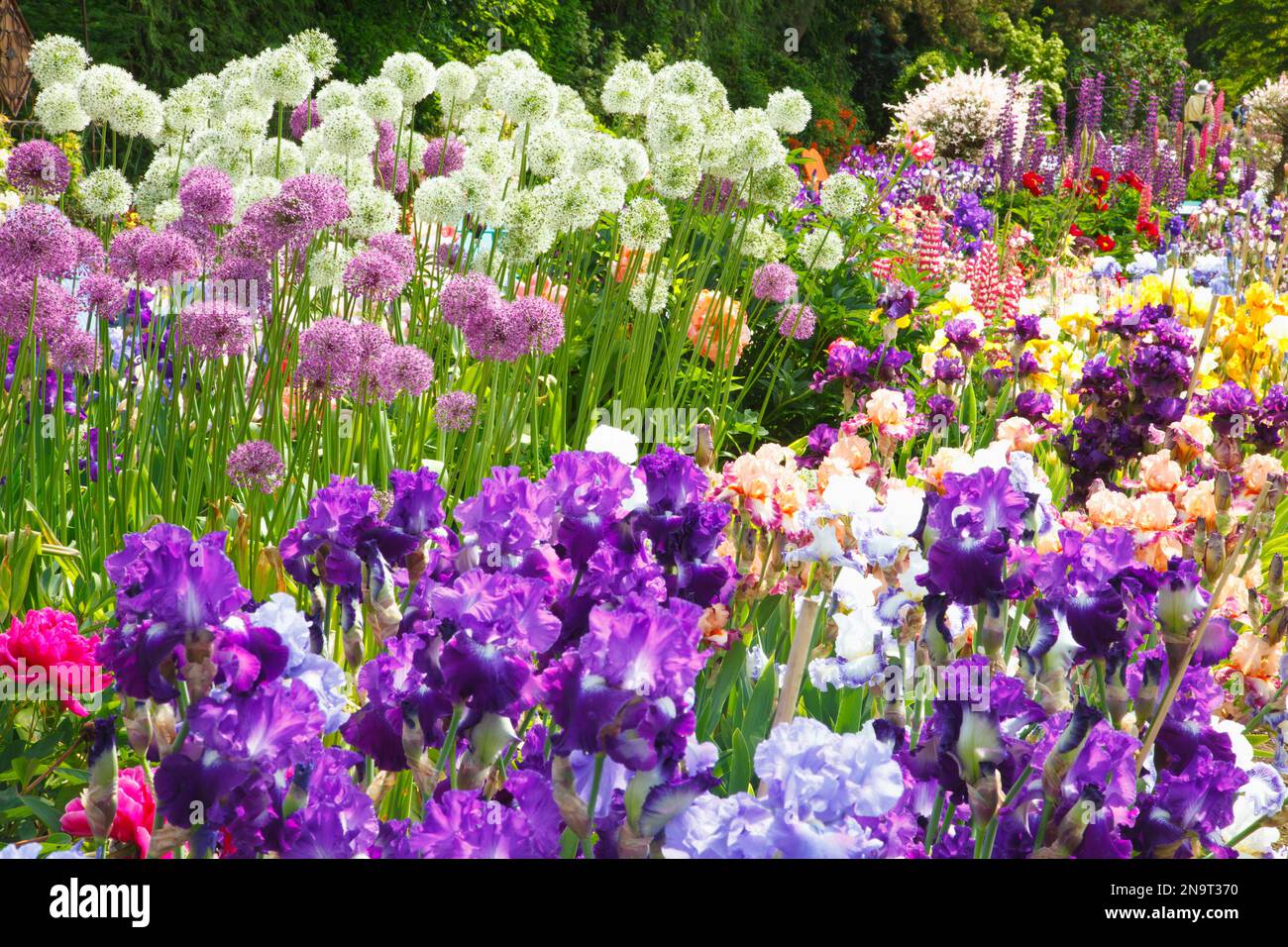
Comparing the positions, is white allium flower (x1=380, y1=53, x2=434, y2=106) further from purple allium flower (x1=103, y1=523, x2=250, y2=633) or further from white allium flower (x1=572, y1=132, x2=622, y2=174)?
purple allium flower (x1=103, y1=523, x2=250, y2=633)

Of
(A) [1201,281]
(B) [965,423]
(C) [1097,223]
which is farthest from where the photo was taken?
(C) [1097,223]

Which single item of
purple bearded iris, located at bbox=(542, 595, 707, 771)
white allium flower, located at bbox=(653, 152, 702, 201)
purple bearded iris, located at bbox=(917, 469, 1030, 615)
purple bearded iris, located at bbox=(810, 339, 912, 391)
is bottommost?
purple bearded iris, located at bbox=(542, 595, 707, 771)

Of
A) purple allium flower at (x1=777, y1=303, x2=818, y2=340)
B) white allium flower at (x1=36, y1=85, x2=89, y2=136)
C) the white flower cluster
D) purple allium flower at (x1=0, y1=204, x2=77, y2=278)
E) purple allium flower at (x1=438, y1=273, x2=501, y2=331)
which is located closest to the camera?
purple allium flower at (x1=0, y1=204, x2=77, y2=278)

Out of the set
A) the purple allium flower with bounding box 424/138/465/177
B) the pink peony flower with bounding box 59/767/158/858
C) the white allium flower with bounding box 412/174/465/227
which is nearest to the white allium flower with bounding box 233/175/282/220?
the white allium flower with bounding box 412/174/465/227

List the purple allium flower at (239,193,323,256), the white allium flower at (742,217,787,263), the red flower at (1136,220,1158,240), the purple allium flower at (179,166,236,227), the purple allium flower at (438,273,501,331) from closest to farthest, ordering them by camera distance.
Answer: the purple allium flower at (239,193,323,256), the purple allium flower at (438,273,501,331), the purple allium flower at (179,166,236,227), the white allium flower at (742,217,787,263), the red flower at (1136,220,1158,240)

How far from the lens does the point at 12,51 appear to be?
30.5 feet

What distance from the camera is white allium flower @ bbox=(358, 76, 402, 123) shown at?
3.32m

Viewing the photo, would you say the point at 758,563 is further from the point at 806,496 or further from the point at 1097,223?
the point at 1097,223

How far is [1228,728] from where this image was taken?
4.84 ft

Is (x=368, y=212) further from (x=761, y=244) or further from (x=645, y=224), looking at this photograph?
(x=761, y=244)

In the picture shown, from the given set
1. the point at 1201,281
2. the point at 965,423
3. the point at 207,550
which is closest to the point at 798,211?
the point at 965,423

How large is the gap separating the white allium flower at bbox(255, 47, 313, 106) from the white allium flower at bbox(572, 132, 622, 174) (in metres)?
0.75

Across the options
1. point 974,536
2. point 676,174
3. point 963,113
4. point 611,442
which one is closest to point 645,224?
point 676,174
